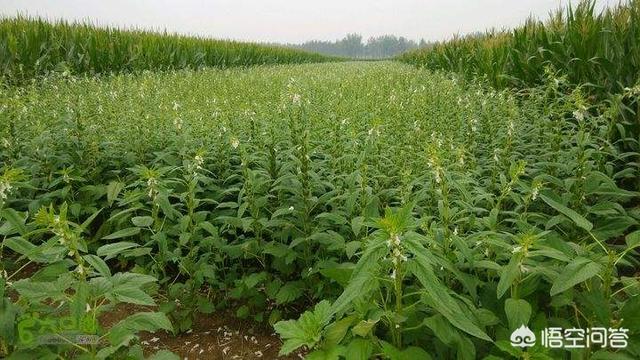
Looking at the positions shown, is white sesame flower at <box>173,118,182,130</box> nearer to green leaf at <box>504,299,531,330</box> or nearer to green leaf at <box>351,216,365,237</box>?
green leaf at <box>351,216,365,237</box>

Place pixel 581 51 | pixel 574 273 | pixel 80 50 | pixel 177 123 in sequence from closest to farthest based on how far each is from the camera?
pixel 574 273 → pixel 177 123 → pixel 581 51 → pixel 80 50

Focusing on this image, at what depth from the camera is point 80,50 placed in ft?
38.8

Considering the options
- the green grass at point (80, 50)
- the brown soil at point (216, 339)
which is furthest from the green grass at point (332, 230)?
the green grass at point (80, 50)

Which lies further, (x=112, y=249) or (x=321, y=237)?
(x=321, y=237)

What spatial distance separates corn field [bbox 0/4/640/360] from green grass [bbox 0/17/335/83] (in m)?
5.35

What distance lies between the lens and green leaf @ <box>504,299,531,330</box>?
174 centimetres

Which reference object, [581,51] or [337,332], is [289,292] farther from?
[581,51]

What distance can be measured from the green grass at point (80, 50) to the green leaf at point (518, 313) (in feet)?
27.9

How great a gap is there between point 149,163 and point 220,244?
5.16 ft

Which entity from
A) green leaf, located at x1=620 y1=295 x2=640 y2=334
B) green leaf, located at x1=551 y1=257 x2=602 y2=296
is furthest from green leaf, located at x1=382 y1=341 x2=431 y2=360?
green leaf, located at x1=620 y1=295 x2=640 y2=334

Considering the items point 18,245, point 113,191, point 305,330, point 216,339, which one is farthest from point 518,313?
point 113,191

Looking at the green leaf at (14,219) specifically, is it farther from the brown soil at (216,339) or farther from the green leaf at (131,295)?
the brown soil at (216,339)

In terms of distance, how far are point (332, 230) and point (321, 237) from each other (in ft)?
0.48

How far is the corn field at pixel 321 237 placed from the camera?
5.88ft
